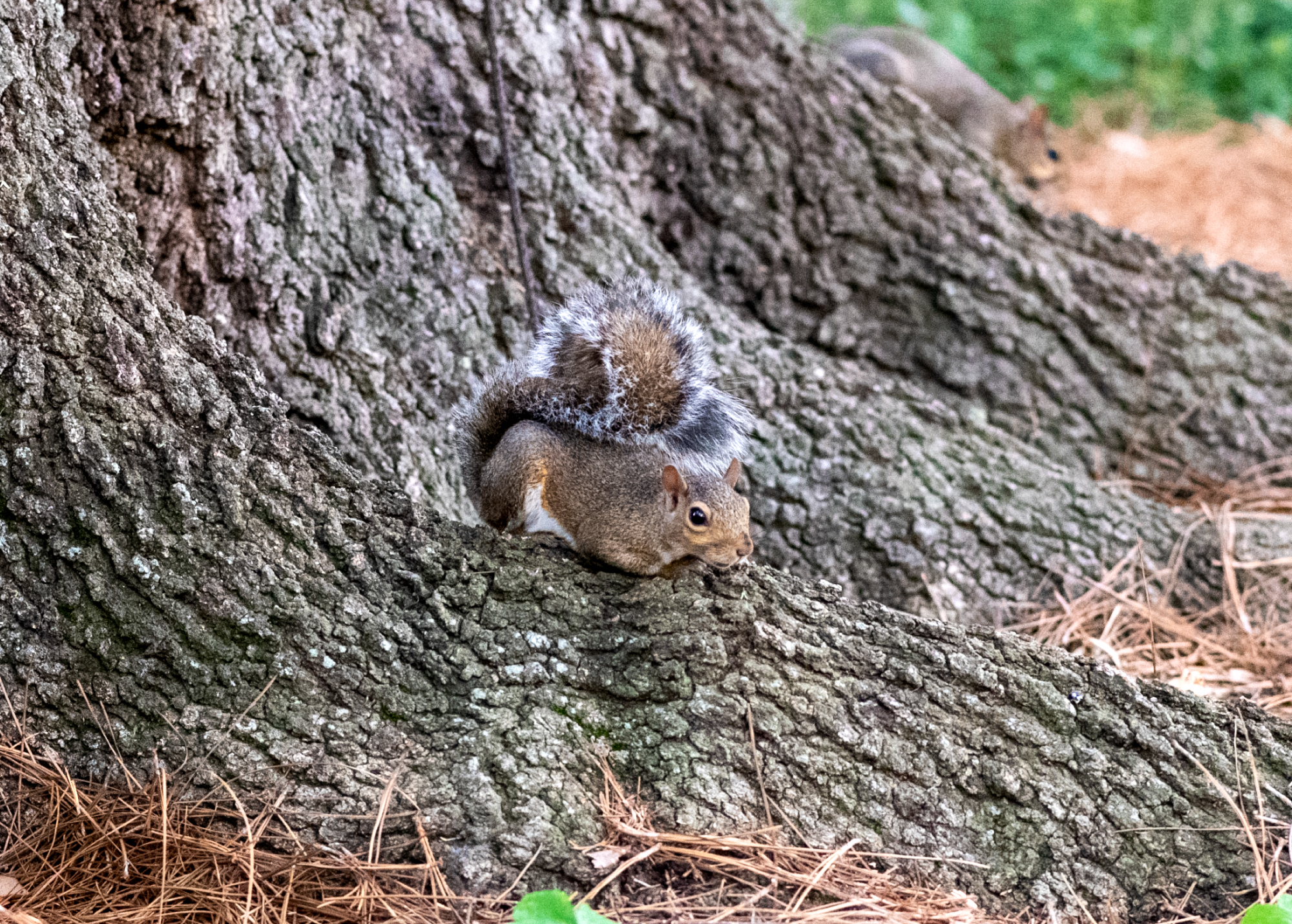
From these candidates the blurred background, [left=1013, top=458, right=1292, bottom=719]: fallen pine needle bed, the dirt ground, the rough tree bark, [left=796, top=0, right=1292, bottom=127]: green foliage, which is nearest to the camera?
the rough tree bark

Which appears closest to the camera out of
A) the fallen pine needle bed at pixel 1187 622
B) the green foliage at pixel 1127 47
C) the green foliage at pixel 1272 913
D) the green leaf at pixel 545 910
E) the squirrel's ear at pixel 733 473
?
the green leaf at pixel 545 910

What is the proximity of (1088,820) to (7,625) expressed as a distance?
161cm

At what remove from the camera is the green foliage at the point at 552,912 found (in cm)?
121

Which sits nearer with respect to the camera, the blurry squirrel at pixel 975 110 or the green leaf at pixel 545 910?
the green leaf at pixel 545 910

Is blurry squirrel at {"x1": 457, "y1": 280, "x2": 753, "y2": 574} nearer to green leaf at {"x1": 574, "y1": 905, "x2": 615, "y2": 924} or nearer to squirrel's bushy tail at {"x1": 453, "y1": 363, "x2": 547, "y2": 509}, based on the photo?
squirrel's bushy tail at {"x1": 453, "y1": 363, "x2": 547, "y2": 509}

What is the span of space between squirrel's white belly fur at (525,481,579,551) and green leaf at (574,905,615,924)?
0.81m

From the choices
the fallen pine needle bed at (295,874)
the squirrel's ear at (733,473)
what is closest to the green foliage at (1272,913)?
the fallen pine needle bed at (295,874)

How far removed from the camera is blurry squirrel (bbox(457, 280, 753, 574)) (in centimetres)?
183

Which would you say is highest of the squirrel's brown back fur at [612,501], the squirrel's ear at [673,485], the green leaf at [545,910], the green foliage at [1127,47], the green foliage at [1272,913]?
the green foliage at [1127,47]

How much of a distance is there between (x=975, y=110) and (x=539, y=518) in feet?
12.4

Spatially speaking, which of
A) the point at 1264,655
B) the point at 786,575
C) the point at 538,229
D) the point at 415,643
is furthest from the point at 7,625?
the point at 1264,655

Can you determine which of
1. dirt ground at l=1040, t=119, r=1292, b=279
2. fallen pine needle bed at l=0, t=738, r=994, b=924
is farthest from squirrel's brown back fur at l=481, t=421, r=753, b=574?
dirt ground at l=1040, t=119, r=1292, b=279

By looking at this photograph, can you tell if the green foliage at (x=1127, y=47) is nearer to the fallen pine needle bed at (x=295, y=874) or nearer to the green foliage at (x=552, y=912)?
the fallen pine needle bed at (x=295, y=874)

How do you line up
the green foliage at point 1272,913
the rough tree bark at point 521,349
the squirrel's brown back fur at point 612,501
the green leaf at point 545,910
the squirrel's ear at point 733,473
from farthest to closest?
the squirrel's ear at point 733,473 → the squirrel's brown back fur at point 612,501 → the rough tree bark at point 521,349 → the green foliage at point 1272,913 → the green leaf at point 545,910
